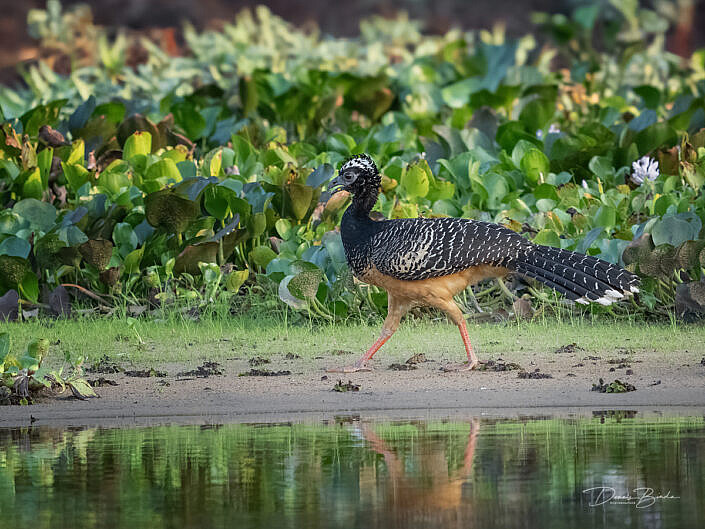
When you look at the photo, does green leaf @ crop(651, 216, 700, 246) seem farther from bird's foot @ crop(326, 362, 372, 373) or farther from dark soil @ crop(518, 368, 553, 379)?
bird's foot @ crop(326, 362, 372, 373)

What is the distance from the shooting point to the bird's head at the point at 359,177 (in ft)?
28.6

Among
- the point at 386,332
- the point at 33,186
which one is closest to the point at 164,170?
the point at 33,186

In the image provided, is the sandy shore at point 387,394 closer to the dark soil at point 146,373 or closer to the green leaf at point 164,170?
the dark soil at point 146,373

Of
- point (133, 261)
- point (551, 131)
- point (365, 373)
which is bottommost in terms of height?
point (365, 373)

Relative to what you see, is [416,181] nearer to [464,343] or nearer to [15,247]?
[464,343]

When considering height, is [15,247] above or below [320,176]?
below

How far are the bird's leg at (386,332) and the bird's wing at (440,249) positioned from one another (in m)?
0.33

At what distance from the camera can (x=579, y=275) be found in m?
8.20

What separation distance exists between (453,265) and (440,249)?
0.12 metres

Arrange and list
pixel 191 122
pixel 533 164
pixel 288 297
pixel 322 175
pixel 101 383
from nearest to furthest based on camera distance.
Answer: pixel 101 383, pixel 288 297, pixel 322 175, pixel 533 164, pixel 191 122

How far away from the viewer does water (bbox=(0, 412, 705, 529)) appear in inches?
191

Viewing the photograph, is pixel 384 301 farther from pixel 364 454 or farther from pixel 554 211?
pixel 364 454

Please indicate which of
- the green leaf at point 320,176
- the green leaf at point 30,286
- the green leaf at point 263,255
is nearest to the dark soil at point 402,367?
the green leaf at point 263,255

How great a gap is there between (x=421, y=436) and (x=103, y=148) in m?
7.06
